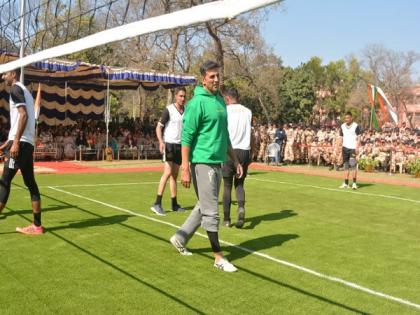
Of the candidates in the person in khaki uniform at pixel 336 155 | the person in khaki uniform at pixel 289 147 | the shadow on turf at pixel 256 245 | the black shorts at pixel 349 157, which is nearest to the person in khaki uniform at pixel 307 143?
the person in khaki uniform at pixel 289 147

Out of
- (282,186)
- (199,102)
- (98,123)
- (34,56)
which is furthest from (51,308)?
(98,123)

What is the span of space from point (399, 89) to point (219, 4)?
2475 inches

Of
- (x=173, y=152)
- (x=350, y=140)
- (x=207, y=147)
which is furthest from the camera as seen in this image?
(x=350, y=140)

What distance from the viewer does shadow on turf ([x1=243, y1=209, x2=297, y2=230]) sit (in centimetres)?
809

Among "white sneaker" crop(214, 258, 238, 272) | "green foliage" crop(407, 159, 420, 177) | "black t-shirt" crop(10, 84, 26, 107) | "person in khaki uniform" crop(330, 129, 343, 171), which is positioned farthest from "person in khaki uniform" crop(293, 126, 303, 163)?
"white sneaker" crop(214, 258, 238, 272)

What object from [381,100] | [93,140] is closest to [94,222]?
[93,140]

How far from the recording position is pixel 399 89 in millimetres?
62781

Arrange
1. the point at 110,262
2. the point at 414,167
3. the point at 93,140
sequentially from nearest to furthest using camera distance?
the point at 110,262 → the point at 414,167 → the point at 93,140

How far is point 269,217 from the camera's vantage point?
8820 mm

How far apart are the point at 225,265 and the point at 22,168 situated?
2998 mm

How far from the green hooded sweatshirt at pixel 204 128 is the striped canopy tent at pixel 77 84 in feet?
43.4

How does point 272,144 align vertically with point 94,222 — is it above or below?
above

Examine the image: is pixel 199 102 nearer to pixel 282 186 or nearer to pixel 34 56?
pixel 34 56

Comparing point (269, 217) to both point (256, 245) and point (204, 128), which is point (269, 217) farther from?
point (204, 128)
